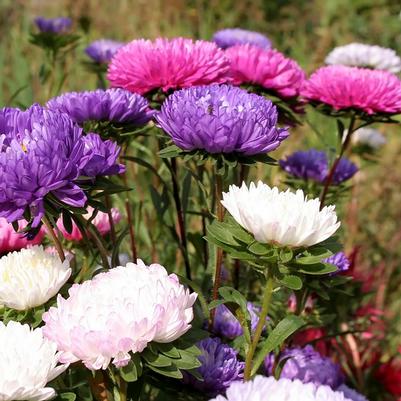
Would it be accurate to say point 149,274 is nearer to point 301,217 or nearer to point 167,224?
point 301,217

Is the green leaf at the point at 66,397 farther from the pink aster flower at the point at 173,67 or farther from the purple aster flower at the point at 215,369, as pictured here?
the pink aster flower at the point at 173,67

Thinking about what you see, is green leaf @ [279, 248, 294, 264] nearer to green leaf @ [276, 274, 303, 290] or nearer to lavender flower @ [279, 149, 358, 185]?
green leaf @ [276, 274, 303, 290]

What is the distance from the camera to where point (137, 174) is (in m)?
1.91

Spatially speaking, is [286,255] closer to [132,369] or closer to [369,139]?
[132,369]

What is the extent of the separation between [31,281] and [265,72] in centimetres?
62

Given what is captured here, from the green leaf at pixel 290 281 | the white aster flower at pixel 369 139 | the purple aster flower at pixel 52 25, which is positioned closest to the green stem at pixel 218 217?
the green leaf at pixel 290 281

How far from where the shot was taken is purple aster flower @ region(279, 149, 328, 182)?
154cm

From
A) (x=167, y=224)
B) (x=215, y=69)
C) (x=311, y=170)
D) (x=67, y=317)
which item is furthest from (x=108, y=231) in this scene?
(x=67, y=317)

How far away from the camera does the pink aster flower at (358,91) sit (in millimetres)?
1214

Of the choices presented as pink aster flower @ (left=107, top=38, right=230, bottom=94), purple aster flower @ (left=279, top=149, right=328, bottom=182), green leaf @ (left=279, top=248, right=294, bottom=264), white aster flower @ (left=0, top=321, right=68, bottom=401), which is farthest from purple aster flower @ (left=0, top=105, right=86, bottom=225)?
purple aster flower @ (left=279, top=149, right=328, bottom=182)

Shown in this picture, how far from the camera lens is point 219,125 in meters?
0.87

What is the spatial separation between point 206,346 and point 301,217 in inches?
10.7

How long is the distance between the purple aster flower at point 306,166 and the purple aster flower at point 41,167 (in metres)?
0.80

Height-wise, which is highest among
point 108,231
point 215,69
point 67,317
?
point 215,69
